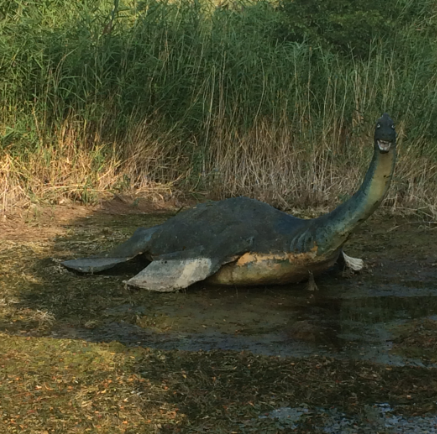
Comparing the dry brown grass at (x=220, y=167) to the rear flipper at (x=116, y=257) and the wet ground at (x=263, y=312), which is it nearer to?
the wet ground at (x=263, y=312)

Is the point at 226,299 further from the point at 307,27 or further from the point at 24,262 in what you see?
the point at 307,27

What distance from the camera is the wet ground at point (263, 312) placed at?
3.54m

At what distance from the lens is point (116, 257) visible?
504 centimetres

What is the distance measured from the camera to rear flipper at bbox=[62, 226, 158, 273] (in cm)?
491

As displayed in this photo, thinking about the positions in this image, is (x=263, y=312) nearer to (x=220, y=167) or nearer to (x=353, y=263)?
(x=353, y=263)

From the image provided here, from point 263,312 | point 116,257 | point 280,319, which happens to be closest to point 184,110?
point 116,257

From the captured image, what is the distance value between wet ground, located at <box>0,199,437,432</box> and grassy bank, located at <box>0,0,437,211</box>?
5.02ft

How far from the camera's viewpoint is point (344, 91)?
771 centimetres

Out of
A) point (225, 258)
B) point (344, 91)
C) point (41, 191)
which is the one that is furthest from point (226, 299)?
point (344, 91)

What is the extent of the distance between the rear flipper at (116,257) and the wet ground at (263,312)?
0.07 m

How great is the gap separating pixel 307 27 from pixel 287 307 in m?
6.42

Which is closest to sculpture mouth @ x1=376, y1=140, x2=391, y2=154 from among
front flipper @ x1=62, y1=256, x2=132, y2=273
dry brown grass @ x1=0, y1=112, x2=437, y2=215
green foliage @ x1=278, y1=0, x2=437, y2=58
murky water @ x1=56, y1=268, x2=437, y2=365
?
murky water @ x1=56, y1=268, x2=437, y2=365

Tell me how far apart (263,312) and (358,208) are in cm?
84

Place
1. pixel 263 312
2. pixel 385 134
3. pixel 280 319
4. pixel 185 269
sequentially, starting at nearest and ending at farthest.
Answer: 1. pixel 385 134
2. pixel 280 319
3. pixel 263 312
4. pixel 185 269
